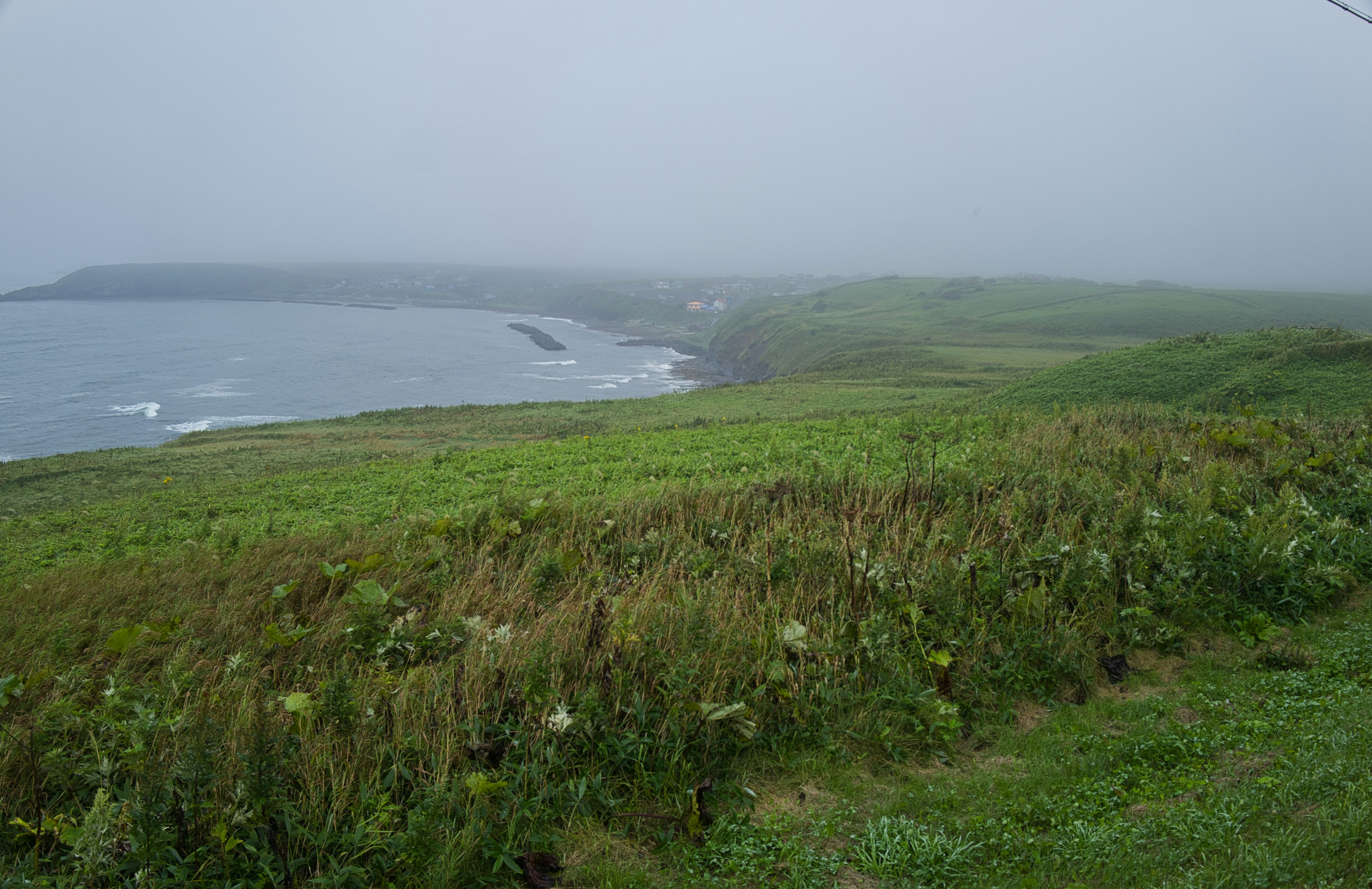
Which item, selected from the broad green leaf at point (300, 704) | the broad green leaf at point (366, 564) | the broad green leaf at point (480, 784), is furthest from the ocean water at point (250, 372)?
the broad green leaf at point (480, 784)

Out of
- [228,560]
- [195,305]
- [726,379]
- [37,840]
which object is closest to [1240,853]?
[37,840]

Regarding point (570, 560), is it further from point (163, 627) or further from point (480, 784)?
point (163, 627)

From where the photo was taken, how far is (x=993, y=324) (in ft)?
239

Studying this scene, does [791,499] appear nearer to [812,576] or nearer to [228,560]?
[812,576]

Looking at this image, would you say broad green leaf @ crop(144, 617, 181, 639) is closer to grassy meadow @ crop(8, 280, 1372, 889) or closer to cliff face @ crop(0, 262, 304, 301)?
grassy meadow @ crop(8, 280, 1372, 889)

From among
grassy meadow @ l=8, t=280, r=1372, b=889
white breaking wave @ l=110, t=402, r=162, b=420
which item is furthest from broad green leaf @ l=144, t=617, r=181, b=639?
white breaking wave @ l=110, t=402, r=162, b=420

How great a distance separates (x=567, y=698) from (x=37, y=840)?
2.39 metres

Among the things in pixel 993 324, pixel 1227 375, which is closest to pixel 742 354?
pixel 993 324

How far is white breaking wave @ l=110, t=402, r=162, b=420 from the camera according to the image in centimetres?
4791

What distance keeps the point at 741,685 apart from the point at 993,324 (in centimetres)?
7654

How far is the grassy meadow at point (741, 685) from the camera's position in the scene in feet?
10.2

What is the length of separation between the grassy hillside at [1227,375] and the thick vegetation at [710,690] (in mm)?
9360

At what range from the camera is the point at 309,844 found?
313 centimetres

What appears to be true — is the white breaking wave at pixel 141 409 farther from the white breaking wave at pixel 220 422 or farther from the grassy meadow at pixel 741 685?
the grassy meadow at pixel 741 685
